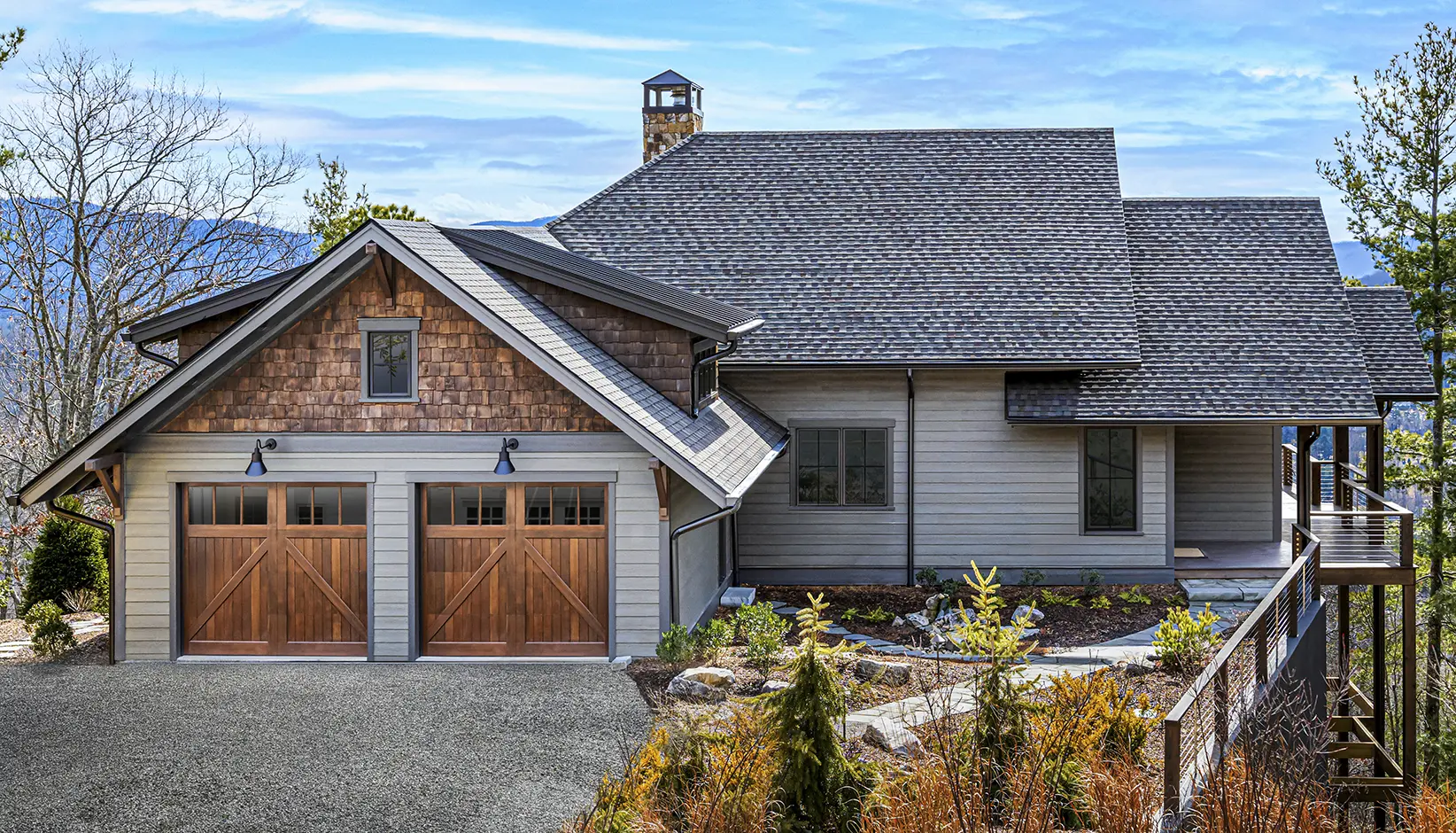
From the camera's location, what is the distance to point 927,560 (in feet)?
64.5

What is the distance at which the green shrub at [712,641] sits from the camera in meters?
14.4

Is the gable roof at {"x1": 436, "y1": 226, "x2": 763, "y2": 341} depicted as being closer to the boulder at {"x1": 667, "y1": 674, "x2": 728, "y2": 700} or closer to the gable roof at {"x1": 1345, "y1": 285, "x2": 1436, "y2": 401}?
the boulder at {"x1": 667, "y1": 674, "x2": 728, "y2": 700}

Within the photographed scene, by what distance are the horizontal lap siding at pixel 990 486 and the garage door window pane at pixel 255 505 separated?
9.16 metres

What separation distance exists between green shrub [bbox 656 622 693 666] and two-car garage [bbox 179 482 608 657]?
0.95 meters

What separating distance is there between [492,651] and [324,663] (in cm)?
186

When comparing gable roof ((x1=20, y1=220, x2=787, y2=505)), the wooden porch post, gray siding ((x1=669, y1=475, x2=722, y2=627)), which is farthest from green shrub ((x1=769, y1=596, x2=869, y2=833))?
the wooden porch post

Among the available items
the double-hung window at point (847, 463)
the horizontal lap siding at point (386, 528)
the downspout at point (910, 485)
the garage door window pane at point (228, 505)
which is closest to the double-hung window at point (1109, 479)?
the downspout at point (910, 485)

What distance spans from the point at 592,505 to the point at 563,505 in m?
0.31

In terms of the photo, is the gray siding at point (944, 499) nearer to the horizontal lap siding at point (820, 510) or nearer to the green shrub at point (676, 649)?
the horizontal lap siding at point (820, 510)

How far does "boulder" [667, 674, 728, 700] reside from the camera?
1289 cm

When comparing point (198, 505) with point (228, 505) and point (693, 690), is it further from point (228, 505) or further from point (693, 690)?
point (693, 690)

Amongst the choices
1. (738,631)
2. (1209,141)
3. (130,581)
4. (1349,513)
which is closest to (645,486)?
(738,631)

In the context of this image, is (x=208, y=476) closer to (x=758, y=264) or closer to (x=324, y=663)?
(x=324, y=663)

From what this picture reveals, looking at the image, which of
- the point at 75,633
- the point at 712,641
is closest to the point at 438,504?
the point at 712,641
